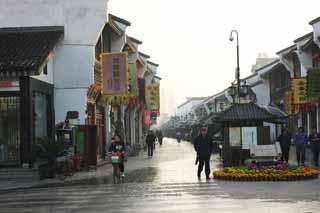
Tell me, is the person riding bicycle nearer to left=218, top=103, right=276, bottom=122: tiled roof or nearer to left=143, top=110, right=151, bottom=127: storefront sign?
left=218, top=103, right=276, bottom=122: tiled roof

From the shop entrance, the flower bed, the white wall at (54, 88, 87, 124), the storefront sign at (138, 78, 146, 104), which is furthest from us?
the storefront sign at (138, 78, 146, 104)

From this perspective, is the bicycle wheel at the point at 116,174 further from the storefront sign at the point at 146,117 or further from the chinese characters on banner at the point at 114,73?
the storefront sign at the point at 146,117

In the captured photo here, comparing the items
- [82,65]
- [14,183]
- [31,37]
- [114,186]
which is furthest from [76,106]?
[114,186]

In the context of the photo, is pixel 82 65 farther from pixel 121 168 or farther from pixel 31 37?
pixel 121 168

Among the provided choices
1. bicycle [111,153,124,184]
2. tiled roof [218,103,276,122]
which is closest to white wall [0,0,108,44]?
tiled roof [218,103,276,122]

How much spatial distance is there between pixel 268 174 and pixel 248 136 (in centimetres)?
750

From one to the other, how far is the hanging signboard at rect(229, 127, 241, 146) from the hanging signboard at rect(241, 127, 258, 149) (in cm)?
20

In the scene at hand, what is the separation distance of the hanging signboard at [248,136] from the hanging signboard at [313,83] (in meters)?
9.28

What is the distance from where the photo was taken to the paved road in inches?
531

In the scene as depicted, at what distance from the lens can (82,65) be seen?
2902 cm

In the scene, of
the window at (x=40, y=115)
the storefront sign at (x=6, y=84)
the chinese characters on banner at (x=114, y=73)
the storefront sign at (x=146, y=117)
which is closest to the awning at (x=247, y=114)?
the chinese characters on banner at (x=114, y=73)

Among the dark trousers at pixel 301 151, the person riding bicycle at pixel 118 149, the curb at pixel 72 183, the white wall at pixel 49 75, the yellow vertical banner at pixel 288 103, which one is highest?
the white wall at pixel 49 75

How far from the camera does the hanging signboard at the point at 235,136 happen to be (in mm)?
27453

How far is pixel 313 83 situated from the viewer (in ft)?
A: 115
